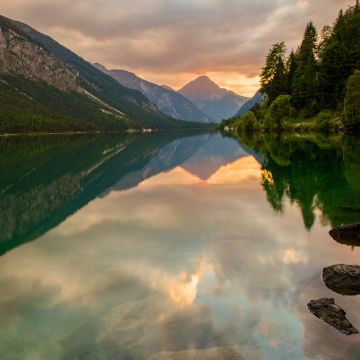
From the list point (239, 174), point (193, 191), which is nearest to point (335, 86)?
point (239, 174)

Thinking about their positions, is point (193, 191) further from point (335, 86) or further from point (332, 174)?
point (335, 86)

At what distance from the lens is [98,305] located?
54.3 feet

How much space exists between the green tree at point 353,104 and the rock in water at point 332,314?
9698 centimetres

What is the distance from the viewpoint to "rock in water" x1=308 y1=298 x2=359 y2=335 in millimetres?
14070

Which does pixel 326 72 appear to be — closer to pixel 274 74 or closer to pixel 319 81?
pixel 319 81

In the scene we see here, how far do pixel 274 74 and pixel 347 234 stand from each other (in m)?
149

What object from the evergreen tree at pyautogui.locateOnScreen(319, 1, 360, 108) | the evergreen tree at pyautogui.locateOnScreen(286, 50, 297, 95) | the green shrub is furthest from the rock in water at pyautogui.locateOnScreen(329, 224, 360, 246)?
the evergreen tree at pyautogui.locateOnScreen(286, 50, 297, 95)

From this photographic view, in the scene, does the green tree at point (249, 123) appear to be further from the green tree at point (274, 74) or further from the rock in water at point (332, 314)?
the rock in water at point (332, 314)

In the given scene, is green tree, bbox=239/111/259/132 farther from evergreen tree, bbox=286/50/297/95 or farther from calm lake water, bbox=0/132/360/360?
calm lake water, bbox=0/132/360/360

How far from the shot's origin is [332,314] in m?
14.9

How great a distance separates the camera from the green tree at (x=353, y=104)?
103 meters

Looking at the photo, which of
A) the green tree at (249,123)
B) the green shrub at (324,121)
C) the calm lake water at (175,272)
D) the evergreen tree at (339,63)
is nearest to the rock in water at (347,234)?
the calm lake water at (175,272)

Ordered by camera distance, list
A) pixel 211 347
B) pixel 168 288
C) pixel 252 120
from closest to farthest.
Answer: pixel 211 347, pixel 168 288, pixel 252 120

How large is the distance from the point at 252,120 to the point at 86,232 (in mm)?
155042
